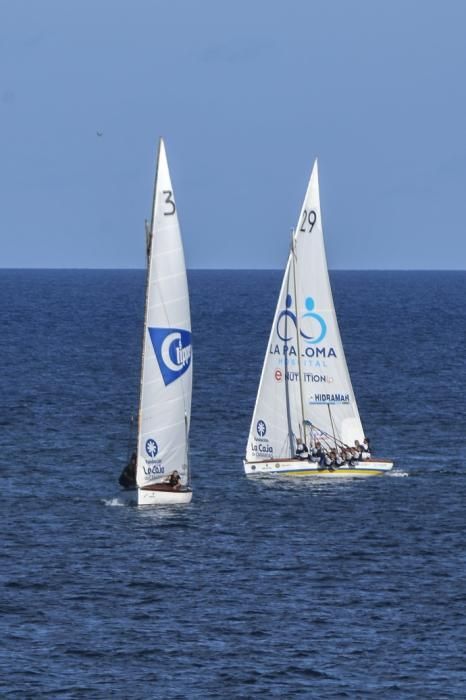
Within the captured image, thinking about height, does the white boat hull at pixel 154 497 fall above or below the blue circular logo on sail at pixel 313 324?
below

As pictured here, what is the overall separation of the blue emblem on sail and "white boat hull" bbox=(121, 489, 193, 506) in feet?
16.0

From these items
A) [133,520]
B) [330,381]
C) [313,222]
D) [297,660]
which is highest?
[313,222]

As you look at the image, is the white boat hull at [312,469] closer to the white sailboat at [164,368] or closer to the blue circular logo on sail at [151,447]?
the white sailboat at [164,368]

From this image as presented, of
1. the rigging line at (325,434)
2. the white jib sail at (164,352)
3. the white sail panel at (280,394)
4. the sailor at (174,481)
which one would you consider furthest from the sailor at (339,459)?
the sailor at (174,481)

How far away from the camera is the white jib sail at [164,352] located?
74.5m

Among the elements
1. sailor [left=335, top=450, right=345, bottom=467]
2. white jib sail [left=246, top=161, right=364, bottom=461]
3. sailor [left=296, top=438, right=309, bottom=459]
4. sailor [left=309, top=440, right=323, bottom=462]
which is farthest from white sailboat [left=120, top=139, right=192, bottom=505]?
sailor [left=335, top=450, right=345, bottom=467]

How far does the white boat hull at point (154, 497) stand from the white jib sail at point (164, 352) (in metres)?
0.57

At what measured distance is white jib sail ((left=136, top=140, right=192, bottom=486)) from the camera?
74500 millimetres

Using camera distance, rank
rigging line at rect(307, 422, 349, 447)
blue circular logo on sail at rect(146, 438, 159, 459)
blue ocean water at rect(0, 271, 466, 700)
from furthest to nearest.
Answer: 1. rigging line at rect(307, 422, 349, 447)
2. blue circular logo on sail at rect(146, 438, 159, 459)
3. blue ocean water at rect(0, 271, 466, 700)

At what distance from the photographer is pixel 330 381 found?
88000mm

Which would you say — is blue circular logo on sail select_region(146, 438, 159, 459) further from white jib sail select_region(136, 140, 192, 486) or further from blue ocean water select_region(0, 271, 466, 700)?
blue ocean water select_region(0, 271, 466, 700)

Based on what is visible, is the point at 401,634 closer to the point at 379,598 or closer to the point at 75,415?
the point at 379,598

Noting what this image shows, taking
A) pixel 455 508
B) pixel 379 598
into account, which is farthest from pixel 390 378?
pixel 379 598

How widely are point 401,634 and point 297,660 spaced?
4.41 m
